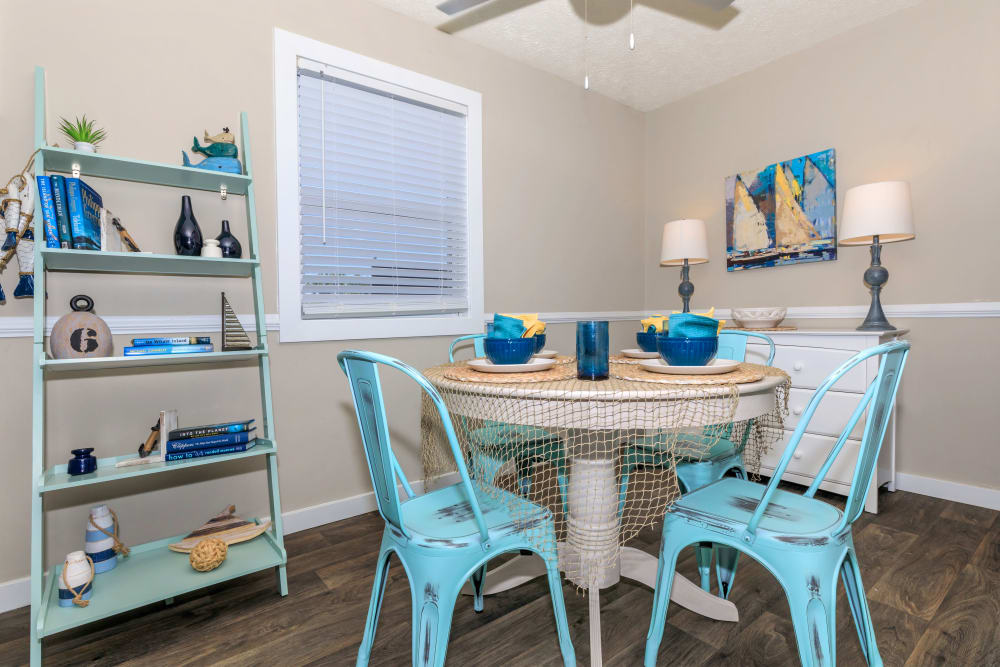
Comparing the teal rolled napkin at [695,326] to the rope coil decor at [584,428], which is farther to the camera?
the teal rolled napkin at [695,326]

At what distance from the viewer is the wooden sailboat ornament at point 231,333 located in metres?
1.90

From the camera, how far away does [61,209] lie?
1.58 meters

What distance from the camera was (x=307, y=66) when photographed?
7.59 feet

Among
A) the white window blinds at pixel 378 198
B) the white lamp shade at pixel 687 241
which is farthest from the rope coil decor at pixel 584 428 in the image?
the white lamp shade at pixel 687 241

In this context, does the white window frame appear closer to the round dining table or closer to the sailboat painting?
the round dining table

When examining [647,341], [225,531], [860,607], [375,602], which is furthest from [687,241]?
[225,531]

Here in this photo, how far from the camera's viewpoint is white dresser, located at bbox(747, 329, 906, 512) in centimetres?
245

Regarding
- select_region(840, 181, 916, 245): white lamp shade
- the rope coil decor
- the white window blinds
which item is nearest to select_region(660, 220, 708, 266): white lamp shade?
select_region(840, 181, 916, 245): white lamp shade

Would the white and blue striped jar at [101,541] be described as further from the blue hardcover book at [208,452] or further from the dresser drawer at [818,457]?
the dresser drawer at [818,457]

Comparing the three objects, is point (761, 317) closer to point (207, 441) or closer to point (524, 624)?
point (524, 624)

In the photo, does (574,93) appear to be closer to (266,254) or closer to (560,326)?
(560,326)

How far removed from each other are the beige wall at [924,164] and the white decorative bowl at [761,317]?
30cm

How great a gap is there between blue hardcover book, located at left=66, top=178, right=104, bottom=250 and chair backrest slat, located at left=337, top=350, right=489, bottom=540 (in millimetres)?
1051

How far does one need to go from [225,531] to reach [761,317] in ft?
9.29
